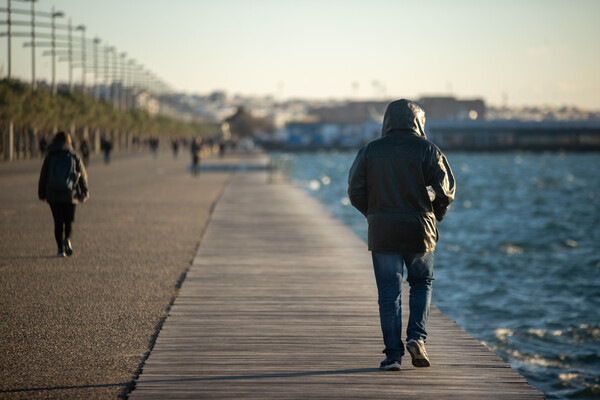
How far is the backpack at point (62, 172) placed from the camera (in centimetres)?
1165

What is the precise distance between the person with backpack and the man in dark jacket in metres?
6.86

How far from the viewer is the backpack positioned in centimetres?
1165

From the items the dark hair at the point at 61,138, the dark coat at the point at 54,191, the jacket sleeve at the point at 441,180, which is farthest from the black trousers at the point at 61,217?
the jacket sleeve at the point at 441,180

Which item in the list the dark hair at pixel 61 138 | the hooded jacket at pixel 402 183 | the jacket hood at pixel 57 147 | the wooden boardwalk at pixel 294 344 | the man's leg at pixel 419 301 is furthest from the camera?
the dark hair at pixel 61 138

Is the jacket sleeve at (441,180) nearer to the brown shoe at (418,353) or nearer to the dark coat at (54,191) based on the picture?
the brown shoe at (418,353)

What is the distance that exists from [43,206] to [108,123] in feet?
247

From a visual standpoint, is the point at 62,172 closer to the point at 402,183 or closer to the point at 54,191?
the point at 54,191

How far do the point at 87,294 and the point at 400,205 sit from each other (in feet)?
15.9

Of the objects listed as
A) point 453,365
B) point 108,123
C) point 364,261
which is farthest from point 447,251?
point 108,123

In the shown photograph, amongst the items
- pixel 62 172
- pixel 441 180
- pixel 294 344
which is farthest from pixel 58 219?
pixel 441 180

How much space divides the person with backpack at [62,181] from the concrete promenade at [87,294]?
2.54ft

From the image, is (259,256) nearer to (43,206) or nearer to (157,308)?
(157,308)

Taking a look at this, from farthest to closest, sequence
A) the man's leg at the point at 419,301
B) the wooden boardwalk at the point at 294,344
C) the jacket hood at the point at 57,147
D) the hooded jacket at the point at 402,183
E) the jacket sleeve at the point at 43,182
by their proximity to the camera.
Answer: the jacket hood at the point at 57,147 < the jacket sleeve at the point at 43,182 < the man's leg at the point at 419,301 < the hooded jacket at the point at 402,183 < the wooden boardwalk at the point at 294,344

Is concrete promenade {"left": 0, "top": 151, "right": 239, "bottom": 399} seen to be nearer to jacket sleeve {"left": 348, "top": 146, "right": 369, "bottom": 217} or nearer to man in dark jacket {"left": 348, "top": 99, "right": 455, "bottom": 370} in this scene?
man in dark jacket {"left": 348, "top": 99, "right": 455, "bottom": 370}
